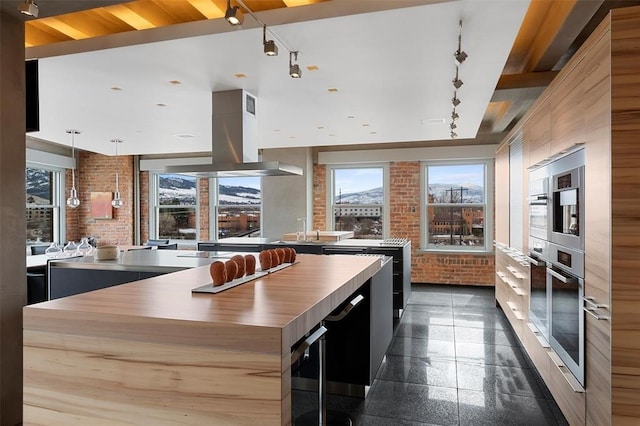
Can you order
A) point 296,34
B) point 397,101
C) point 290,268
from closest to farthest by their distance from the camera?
1. point 296,34
2. point 290,268
3. point 397,101

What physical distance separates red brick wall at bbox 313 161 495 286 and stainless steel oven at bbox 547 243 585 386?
4.57 metres

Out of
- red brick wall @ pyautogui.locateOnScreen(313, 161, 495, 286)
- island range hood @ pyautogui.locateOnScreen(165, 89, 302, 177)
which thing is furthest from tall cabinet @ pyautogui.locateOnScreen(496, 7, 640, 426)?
red brick wall @ pyautogui.locateOnScreen(313, 161, 495, 286)

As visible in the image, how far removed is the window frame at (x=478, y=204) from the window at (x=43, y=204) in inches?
293

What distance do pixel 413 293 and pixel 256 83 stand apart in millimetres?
4489

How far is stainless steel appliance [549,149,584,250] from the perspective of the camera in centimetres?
214

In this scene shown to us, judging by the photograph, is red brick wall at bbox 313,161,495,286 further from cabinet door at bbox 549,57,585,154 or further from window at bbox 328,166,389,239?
cabinet door at bbox 549,57,585,154

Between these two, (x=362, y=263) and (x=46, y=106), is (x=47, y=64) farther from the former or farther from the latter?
(x=362, y=263)

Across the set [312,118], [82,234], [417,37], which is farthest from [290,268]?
[82,234]

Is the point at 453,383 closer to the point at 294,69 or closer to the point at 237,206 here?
the point at 294,69

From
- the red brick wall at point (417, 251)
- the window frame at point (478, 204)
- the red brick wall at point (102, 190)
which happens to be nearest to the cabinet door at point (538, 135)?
the window frame at point (478, 204)

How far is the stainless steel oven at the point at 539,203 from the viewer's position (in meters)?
2.74

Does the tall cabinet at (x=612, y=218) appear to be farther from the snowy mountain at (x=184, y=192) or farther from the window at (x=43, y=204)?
the window at (x=43, y=204)

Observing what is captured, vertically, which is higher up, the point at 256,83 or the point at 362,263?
the point at 256,83

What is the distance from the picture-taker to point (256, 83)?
3.46 metres
